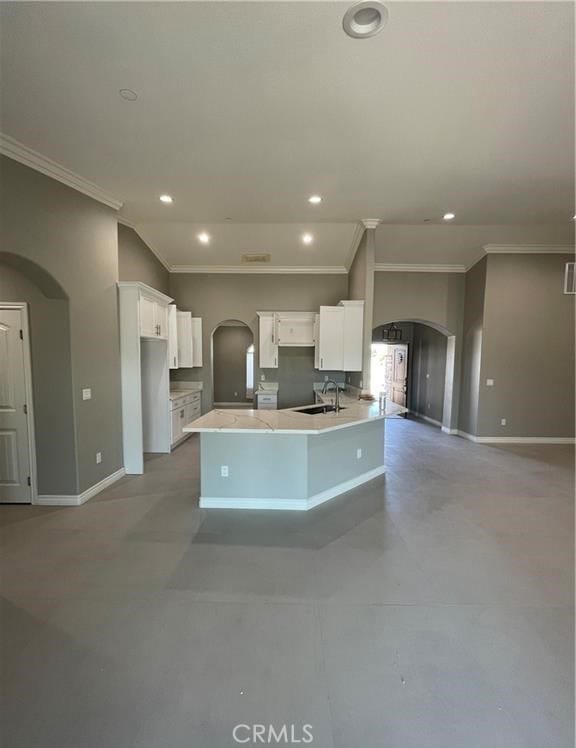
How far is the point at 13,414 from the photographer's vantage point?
3.39 metres

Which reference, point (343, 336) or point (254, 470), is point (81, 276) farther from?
point (343, 336)

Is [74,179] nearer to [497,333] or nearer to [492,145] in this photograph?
[492,145]

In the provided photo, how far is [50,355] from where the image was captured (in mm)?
3357

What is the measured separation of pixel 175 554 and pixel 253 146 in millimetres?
3614

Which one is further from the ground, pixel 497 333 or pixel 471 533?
pixel 497 333

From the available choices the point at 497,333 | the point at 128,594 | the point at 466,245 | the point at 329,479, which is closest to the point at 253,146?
the point at 329,479

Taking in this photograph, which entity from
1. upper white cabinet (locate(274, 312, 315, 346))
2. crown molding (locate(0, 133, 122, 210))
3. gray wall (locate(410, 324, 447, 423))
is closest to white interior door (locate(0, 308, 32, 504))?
crown molding (locate(0, 133, 122, 210))

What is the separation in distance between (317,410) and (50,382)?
10.0 ft

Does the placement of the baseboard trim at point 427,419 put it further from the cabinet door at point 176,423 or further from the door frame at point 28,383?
the door frame at point 28,383

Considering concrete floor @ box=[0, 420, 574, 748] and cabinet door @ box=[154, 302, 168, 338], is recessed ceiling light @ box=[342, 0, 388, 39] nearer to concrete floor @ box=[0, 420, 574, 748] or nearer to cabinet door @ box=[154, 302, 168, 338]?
concrete floor @ box=[0, 420, 574, 748]

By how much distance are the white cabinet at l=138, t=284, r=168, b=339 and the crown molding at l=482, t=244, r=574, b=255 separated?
5737 mm

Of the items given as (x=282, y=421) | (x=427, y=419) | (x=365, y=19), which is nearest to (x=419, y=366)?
(x=427, y=419)

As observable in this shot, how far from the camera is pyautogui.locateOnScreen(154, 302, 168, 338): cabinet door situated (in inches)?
190

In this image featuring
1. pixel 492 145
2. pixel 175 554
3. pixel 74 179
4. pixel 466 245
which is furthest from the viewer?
pixel 466 245
